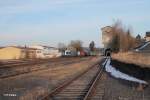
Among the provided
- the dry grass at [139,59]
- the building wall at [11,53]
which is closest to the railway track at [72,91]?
the dry grass at [139,59]

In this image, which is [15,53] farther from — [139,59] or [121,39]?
[139,59]

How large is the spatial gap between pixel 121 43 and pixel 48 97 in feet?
349

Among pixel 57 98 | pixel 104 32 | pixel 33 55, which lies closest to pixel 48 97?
pixel 57 98

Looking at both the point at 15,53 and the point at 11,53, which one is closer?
the point at 15,53

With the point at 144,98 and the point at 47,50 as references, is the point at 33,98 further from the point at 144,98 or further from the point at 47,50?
the point at 47,50

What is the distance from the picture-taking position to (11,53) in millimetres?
118438

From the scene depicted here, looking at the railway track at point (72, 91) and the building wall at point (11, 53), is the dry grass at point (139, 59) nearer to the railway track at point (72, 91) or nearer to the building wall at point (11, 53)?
the railway track at point (72, 91)

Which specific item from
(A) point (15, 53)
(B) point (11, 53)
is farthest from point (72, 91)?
(B) point (11, 53)

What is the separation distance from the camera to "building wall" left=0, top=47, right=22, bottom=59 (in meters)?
117

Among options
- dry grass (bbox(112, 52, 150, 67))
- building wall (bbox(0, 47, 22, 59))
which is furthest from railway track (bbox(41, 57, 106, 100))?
building wall (bbox(0, 47, 22, 59))

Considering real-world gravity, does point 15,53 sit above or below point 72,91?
above

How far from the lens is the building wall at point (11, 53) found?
383ft

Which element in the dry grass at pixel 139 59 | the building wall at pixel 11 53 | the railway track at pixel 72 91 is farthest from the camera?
the building wall at pixel 11 53

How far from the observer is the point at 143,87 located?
18047 millimetres
